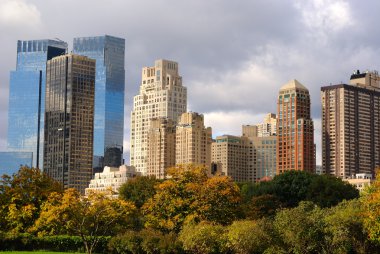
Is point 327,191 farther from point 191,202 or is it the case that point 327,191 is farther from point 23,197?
point 23,197

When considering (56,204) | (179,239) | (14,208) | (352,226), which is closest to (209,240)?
(179,239)

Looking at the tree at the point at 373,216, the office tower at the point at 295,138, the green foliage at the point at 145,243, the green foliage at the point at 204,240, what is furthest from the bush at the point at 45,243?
the office tower at the point at 295,138

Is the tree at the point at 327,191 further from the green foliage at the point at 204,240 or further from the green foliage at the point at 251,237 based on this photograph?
the green foliage at the point at 251,237

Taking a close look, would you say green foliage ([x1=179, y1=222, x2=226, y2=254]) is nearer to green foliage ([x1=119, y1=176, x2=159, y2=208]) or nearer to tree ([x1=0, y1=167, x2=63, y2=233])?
tree ([x1=0, y1=167, x2=63, y2=233])

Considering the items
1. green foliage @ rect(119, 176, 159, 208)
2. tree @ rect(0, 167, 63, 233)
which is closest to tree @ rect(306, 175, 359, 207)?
green foliage @ rect(119, 176, 159, 208)

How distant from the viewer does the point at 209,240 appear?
180ft

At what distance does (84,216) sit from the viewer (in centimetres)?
6056

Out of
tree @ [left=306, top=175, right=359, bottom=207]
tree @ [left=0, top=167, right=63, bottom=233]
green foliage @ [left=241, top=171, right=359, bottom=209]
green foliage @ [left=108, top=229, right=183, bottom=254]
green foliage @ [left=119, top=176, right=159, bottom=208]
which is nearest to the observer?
green foliage @ [left=108, top=229, right=183, bottom=254]

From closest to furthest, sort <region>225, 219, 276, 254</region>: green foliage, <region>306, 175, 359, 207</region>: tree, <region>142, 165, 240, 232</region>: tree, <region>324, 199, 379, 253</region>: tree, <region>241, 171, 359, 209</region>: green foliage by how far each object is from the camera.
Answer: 1. <region>324, 199, 379, 253</region>: tree
2. <region>225, 219, 276, 254</region>: green foliage
3. <region>142, 165, 240, 232</region>: tree
4. <region>306, 175, 359, 207</region>: tree
5. <region>241, 171, 359, 209</region>: green foliage

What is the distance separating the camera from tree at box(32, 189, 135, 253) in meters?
60.8

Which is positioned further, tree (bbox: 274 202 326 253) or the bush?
the bush

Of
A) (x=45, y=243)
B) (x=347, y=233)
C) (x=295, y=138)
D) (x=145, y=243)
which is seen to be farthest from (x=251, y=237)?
(x=295, y=138)

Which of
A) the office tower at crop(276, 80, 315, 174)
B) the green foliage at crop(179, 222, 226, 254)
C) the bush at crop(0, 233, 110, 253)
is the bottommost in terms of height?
the bush at crop(0, 233, 110, 253)

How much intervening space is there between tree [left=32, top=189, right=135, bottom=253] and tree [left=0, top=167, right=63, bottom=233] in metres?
2.00
